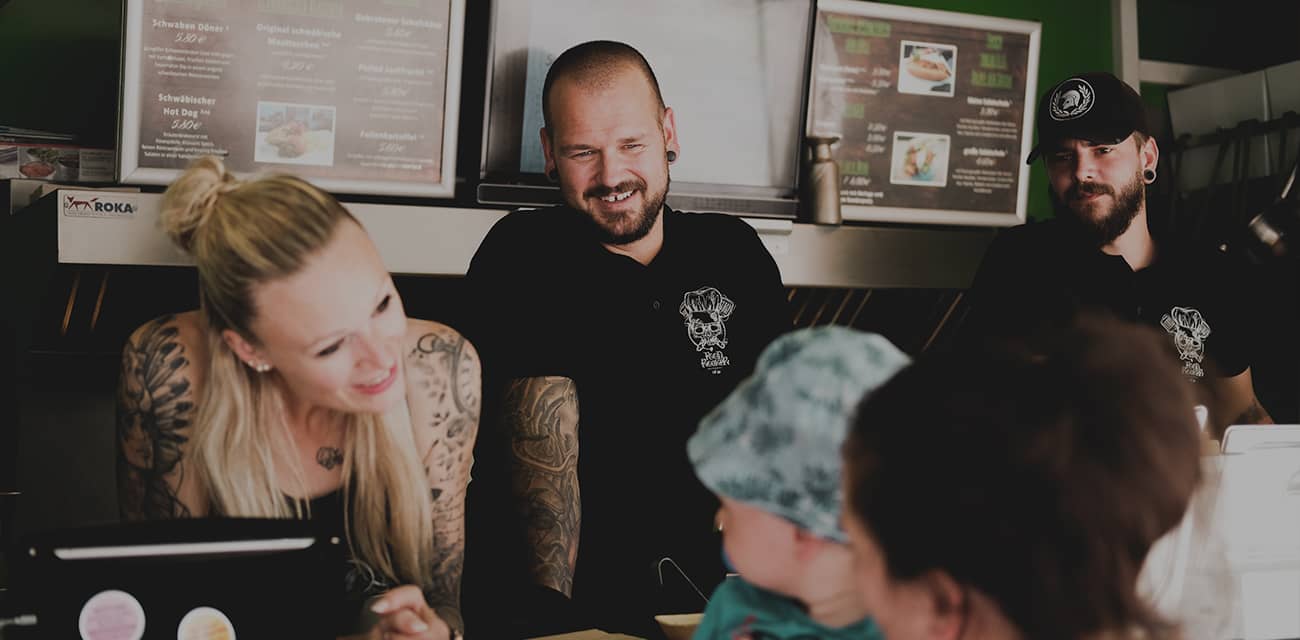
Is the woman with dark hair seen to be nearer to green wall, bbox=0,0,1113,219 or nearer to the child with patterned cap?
the child with patterned cap

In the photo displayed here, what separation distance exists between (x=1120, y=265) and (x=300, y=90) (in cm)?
194

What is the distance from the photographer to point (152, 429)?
5.73ft

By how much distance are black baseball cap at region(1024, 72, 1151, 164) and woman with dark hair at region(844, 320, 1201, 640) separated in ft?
6.41

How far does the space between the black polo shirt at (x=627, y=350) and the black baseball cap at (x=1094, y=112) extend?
2.86 feet

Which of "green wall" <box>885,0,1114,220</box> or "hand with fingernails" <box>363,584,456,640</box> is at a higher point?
"green wall" <box>885,0,1114,220</box>

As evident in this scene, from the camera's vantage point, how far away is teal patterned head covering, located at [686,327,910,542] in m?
1.03

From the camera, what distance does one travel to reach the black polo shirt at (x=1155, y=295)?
2.66 metres

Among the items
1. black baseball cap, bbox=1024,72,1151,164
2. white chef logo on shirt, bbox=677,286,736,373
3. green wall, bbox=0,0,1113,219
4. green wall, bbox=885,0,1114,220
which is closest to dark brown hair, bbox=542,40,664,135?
white chef logo on shirt, bbox=677,286,736,373

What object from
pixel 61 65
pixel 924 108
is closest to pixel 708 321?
pixel 924 108

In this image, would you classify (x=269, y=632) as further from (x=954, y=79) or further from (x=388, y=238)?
(x=954, y=79)

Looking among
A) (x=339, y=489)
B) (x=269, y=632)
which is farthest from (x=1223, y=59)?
(x=269, y=632)

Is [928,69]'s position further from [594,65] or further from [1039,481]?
[1039,481]

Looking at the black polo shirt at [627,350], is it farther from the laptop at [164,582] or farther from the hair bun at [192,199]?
the laptop at [164,582]

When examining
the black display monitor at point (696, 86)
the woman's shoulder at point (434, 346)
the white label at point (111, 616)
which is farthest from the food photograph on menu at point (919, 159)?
the white label at point (111, 616)
